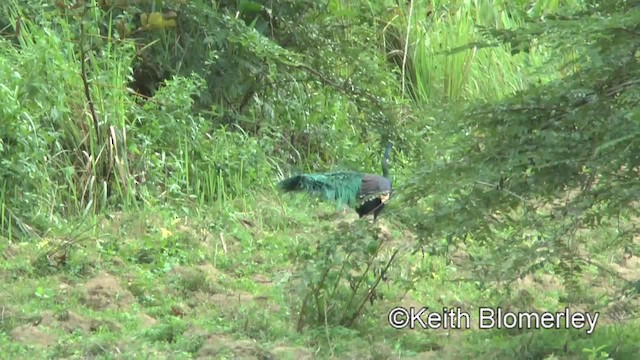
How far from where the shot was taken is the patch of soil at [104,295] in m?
6.00

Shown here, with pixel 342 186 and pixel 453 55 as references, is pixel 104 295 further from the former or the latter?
pixel 453 55

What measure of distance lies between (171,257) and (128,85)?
2329mm

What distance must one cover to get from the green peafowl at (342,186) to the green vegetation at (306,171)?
24 cm

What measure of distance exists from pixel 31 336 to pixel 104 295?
0.78 m

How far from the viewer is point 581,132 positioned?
4.75m

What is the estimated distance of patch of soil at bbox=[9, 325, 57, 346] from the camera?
5.30 m

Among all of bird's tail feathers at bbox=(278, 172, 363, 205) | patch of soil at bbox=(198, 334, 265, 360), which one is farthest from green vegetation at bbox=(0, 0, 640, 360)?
bird's tail feathers at bbox=(278, 172, 363, 205)

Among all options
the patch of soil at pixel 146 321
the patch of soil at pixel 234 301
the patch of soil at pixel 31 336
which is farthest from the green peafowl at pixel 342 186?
the patch of soil at pixel 31 336

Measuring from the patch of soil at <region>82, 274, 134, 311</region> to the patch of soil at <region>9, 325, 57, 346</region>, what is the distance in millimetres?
564

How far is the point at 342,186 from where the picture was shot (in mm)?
7172

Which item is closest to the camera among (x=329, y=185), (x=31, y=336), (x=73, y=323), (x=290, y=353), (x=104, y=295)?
(x=290, y=353)

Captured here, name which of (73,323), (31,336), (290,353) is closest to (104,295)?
(73,323)

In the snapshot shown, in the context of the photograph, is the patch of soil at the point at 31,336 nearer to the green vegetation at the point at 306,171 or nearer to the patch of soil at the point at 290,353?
the green vegetation at the point at 306,171

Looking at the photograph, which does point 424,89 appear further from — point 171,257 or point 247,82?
point 171,257
